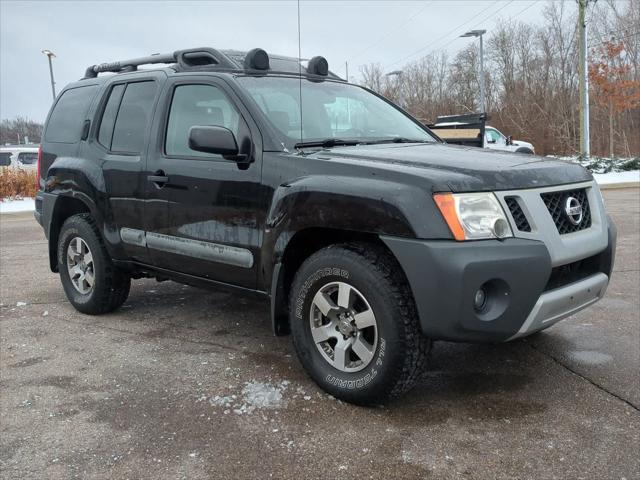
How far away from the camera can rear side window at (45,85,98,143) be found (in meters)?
5.07

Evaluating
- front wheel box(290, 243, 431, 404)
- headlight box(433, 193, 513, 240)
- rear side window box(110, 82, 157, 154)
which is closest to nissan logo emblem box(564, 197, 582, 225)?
headlight box(433, 193, 513, 240)

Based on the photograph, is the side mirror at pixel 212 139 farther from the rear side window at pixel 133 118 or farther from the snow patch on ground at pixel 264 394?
the snow patch on ground at pixel 264 394

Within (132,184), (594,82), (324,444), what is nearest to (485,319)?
(324,444)

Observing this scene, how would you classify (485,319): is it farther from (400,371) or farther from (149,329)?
(149,329)

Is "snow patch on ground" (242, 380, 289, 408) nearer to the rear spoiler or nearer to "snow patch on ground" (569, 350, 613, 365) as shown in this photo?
"snow patch on ground" (569, 350, 613, 365)

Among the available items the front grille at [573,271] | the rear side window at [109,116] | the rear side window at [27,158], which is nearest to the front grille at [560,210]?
the front grille at [573,271]

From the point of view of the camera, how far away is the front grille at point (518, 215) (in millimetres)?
2920

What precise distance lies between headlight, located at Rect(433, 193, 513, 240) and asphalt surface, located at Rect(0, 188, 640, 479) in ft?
3.10

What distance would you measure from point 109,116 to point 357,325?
2.85 meters

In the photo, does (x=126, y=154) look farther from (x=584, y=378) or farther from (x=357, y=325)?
(x=584, y=378)

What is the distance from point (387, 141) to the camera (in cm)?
404

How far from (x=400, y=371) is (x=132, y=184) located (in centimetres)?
244

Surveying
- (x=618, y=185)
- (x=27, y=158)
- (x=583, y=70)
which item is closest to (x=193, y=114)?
(x=618, y=185)

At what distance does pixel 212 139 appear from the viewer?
3.51 m
